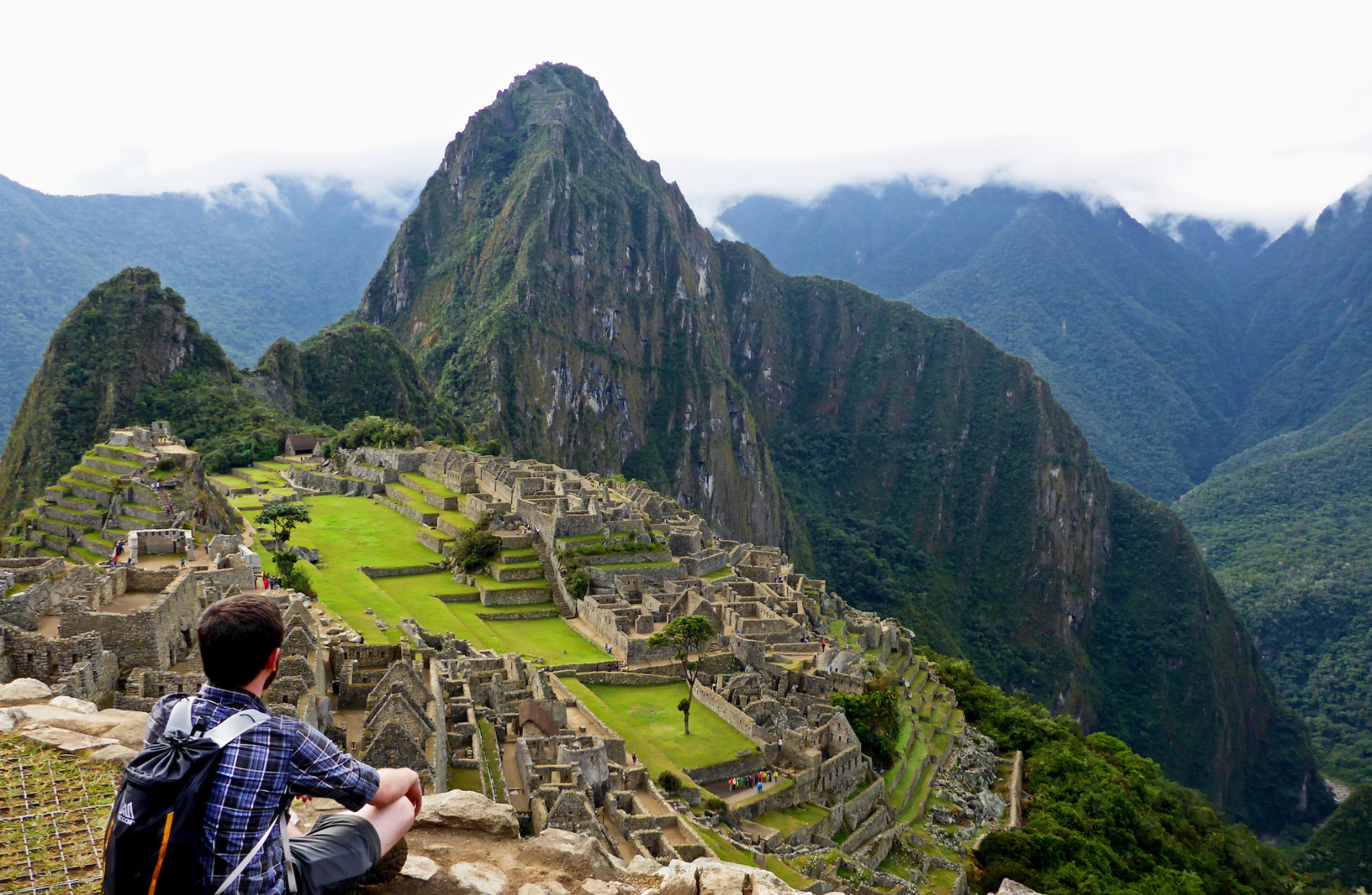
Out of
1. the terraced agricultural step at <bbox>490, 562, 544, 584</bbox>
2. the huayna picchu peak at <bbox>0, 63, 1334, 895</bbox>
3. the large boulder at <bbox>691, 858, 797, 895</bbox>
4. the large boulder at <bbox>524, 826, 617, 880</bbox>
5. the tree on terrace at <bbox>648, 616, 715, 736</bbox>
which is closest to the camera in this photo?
the large boulder at <bbox>691, 858, 797, 895</bbox>

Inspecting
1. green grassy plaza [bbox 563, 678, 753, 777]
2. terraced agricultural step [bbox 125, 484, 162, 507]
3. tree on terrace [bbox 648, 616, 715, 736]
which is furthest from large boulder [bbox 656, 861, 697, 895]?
terraced agricultural step [bbox 125, 484, 162, 507]

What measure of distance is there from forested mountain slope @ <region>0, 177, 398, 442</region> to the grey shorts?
309 ft

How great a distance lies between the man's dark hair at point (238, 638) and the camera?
4297 millimetres

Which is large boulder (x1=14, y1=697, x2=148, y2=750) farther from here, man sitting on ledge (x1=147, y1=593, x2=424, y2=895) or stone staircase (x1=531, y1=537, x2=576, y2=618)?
stone staircase (x1=531, y1=537, x2=576, y2=618)

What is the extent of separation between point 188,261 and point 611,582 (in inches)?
5205

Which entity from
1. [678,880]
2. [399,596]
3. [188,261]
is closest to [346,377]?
[188,261]

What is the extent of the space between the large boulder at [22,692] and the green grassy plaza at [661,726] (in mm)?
16473

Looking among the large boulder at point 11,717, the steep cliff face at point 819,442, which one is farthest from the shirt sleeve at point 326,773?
the steep cliff face at point 819,442

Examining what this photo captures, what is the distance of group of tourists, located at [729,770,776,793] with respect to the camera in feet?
82.4

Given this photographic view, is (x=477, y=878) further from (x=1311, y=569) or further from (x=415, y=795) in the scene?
(x=1311, y=569)

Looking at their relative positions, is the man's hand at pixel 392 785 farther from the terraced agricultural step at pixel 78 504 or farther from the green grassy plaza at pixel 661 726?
the terraced agricultural step at pixel 78 504

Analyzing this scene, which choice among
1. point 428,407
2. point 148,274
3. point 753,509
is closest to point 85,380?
point 148,274

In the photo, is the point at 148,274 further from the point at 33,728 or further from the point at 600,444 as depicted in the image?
the point at 33,728

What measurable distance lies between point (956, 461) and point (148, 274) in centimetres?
13986
